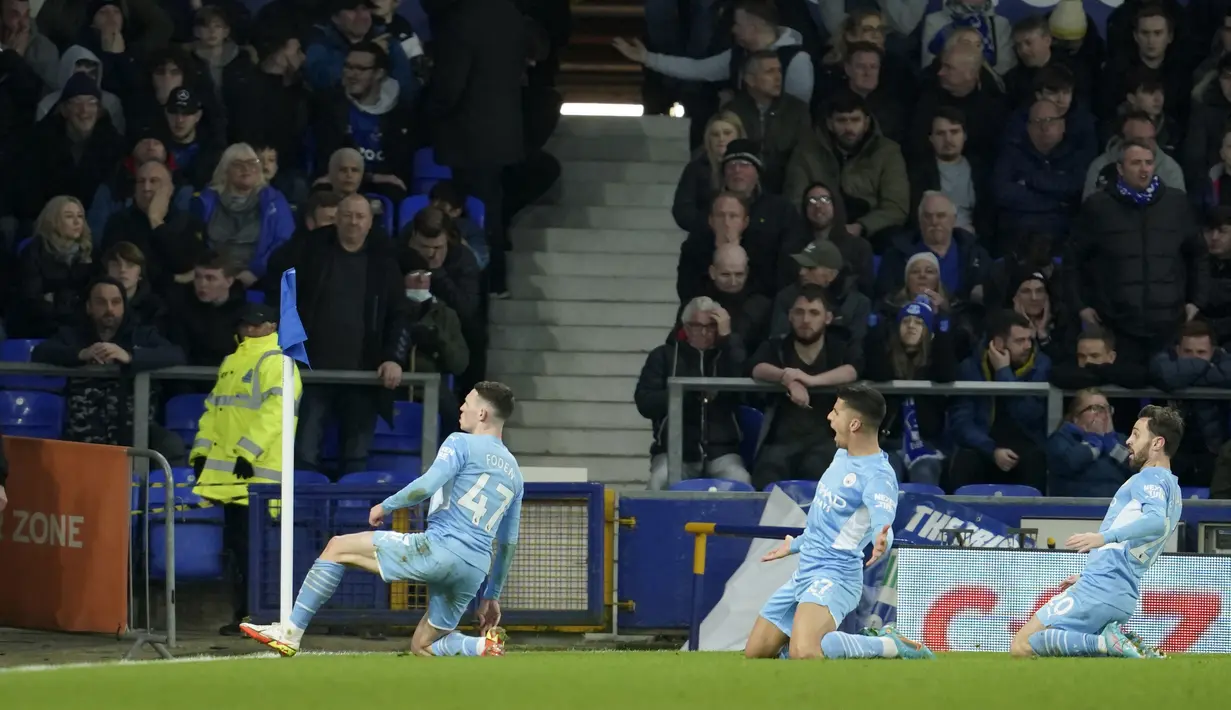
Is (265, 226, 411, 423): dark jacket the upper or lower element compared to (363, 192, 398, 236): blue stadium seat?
lower

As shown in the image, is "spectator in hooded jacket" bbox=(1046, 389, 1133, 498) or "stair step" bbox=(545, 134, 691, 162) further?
"stair step" bbox=(545, 134, 691, 162)

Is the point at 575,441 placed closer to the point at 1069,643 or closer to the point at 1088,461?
the point at 1088,461

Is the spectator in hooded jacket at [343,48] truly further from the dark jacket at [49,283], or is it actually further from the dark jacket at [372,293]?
the dark jacket at [49,283]

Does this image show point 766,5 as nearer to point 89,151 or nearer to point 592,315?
point 592,315

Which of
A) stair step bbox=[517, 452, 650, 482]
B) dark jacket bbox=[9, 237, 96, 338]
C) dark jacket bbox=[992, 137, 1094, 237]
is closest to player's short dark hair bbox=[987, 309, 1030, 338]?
dark jacket bbox=[992, 137, 1094, 237]

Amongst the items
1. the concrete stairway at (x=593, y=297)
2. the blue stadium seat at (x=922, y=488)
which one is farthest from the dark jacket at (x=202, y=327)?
the blue stadium seat at (x=922, y=488)

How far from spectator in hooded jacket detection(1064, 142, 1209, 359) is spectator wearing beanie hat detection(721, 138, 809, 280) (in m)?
2.09

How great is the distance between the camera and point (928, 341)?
1520cm

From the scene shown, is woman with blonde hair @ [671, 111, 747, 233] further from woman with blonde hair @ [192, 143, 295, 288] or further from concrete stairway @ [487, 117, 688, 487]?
woman with blonde hair @ [192, 143, 295, 288]

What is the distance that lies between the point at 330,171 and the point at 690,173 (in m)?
2.82

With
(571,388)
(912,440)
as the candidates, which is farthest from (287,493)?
(571,388)

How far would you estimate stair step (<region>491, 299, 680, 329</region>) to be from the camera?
17828 millimetres

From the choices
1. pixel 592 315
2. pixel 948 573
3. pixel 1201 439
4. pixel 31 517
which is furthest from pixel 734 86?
pixel 31 517

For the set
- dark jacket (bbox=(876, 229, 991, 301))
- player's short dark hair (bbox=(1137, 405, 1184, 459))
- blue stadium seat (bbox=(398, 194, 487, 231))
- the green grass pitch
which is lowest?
the green grass pitch
